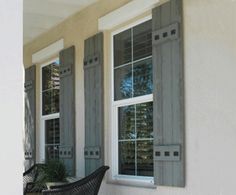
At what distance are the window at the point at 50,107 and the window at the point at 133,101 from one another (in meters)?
1.82

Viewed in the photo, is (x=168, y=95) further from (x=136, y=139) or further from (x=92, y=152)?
(x=92, y=152)

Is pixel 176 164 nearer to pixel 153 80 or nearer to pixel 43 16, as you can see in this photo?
pixel 153 80

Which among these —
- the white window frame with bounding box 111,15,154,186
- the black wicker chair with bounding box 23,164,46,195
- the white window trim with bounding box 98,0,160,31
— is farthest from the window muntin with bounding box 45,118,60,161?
the white window trim with bounding box 98,0,160,31

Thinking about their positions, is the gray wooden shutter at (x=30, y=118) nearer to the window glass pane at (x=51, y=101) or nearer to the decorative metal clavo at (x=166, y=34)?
the window glass pane at (x=51, y=101)

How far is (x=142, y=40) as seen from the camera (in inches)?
190

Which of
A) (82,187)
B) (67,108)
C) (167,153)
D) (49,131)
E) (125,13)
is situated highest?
(125,13)

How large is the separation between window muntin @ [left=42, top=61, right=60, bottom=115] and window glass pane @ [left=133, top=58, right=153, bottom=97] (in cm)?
220

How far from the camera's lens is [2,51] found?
1891 mm

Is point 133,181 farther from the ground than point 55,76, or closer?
closer

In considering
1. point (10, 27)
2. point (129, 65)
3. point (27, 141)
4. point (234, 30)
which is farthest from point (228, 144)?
point (27, 141)

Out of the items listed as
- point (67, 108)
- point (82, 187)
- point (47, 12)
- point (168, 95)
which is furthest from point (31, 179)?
point (168, 95)

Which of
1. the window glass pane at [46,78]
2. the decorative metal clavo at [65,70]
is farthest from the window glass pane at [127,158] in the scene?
the window glass pane at [46,78]

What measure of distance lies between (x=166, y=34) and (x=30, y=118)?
3931 millimetres

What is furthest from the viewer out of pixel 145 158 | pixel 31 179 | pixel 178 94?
pixel 31 179
